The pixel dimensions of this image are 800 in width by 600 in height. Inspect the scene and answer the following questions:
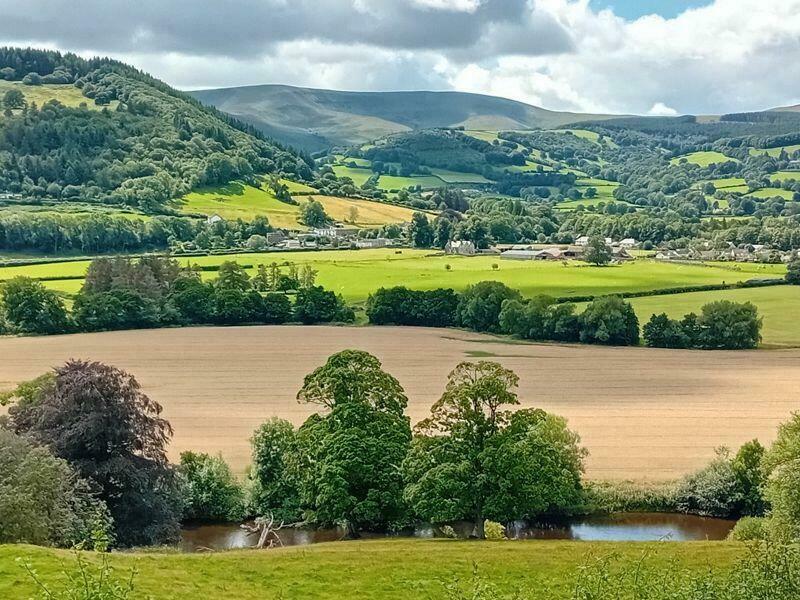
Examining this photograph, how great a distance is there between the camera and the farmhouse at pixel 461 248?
18012cm

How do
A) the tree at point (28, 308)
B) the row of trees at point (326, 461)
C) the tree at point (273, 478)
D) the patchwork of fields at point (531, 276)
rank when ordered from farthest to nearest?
1. the patchwork of fields at point (531, 276)
2. the tree at point (28, 308)
3. the tree at point (273, 478)
4. the row of trees at point (326, 461)

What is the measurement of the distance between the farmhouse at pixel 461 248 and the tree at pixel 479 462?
141 metres

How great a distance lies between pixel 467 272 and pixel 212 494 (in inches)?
3872

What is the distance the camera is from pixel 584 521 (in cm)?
4616

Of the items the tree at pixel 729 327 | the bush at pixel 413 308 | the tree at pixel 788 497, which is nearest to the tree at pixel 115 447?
the tree at pixel 788 497

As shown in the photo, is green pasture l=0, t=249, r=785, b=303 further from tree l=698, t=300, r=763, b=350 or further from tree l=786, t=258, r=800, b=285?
tree l=698, t=300, r=763, b=350

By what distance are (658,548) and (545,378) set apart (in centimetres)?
4586

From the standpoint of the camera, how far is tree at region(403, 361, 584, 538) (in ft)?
120

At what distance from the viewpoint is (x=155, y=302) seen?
114 metres

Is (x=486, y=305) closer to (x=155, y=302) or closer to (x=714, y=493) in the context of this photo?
(x=155, y=302)

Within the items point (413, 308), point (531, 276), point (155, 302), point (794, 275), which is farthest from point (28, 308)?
point (794, 275)

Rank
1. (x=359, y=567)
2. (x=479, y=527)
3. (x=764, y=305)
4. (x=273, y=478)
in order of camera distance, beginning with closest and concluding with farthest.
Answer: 1. (x=359, y=567)
2. (x=479, y=527)
3. (x=273, y=478)
4. (x=764, y=305)

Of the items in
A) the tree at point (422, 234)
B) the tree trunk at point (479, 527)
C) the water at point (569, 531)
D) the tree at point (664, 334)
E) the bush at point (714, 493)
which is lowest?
the water at point (569, 531)

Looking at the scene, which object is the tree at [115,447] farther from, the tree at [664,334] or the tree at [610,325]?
the tree at [664,334]
